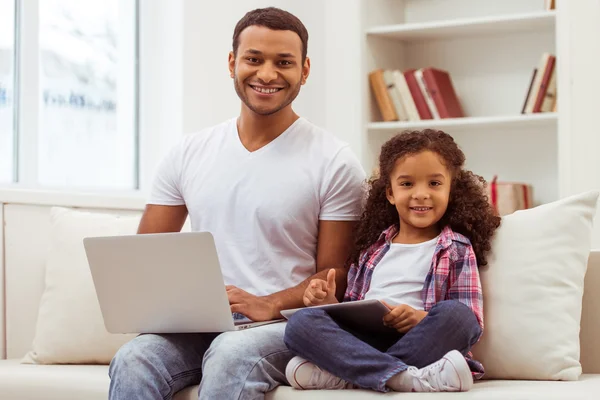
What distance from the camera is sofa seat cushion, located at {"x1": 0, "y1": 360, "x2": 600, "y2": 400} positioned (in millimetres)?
1601

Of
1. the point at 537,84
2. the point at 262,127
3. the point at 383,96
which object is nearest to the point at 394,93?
the point at 383,96

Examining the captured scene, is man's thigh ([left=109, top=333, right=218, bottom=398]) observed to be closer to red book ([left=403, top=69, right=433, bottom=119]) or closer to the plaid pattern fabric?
the plaid pattern fabric

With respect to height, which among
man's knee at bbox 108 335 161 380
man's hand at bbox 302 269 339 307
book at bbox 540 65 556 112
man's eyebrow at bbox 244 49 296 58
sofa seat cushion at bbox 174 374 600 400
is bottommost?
sofa seat cushion at bbox 174 374 600 400

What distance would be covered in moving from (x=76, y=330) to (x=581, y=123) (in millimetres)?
1881

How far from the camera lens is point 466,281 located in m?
1.82

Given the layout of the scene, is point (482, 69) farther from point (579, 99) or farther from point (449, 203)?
point (449, 203)

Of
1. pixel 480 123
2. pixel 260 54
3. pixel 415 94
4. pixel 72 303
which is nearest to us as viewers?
pixel 260 54

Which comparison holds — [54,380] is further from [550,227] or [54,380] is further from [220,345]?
[550,227]

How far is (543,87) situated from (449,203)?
1.58m

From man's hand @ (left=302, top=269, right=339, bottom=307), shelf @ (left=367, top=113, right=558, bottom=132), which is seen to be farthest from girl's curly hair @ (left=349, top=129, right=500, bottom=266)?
shelf @ (left=367, top=113, right=558, bottom=132)

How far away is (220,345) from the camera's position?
1.71m

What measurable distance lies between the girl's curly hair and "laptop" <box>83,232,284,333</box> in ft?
1.01

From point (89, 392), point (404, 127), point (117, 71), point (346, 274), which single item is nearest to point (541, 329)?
point (346, 274)

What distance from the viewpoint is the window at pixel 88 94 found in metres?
3.35
